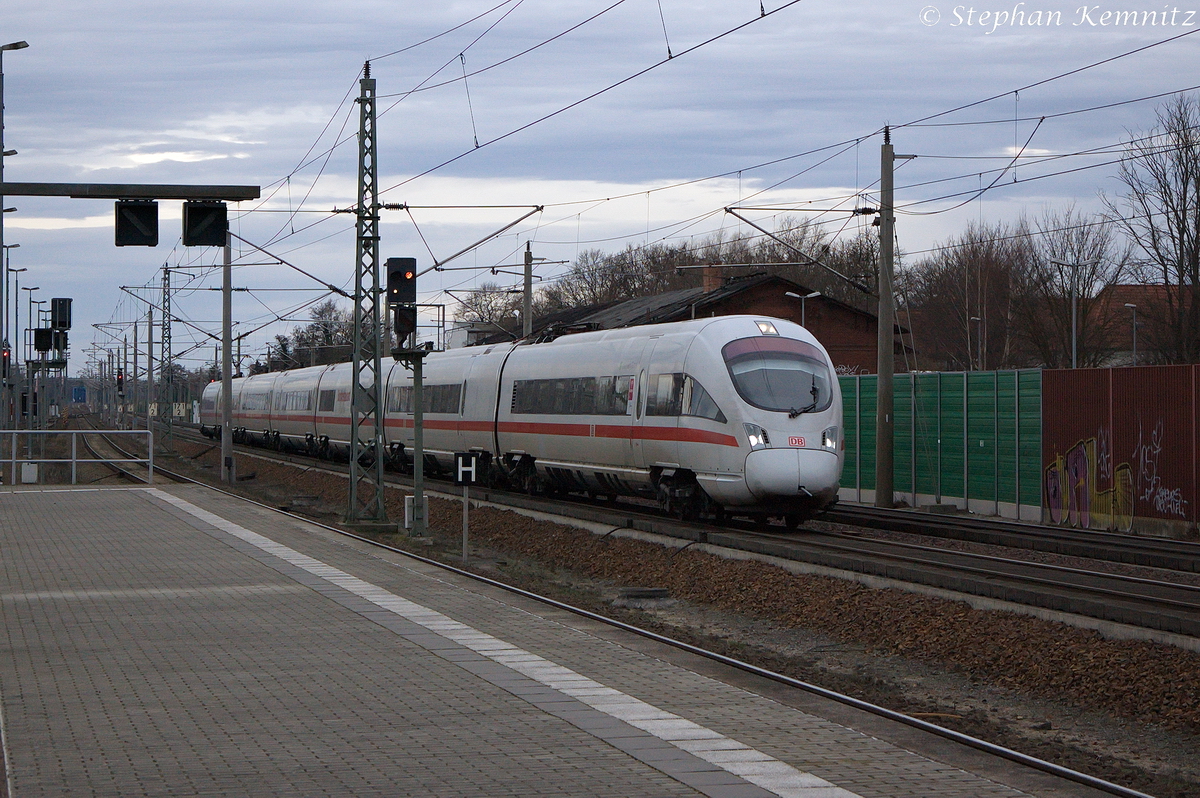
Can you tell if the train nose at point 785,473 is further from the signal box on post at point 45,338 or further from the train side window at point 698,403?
the signal box on post at point 45,338

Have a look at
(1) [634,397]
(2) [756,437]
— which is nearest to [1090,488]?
(2) [756,437]

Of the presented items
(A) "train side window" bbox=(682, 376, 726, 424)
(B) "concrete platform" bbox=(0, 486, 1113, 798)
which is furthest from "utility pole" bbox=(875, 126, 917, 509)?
(B) "concrete platform" bbox=(0, 486, 1113, 798)

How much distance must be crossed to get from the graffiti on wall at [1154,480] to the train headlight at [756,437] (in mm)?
7710

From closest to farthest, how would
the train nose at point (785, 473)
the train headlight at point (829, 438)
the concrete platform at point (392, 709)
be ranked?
1. the concrete platform at point (392, 709)
2. the train nose at point (785, 473)
3. the train headlight at point (829, 438)

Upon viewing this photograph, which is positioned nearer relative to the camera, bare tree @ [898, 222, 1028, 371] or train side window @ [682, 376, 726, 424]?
train side window @ [682, 376, 726, 424]

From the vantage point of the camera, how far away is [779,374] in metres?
20.1

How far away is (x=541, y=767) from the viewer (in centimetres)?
747

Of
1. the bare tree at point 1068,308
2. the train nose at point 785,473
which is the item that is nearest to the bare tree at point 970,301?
the bare tree at point 1068,308

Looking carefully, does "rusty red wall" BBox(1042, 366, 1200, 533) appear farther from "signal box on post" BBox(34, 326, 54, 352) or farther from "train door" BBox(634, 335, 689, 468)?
"signal box on post" BBox(34, 326, 54, 352)

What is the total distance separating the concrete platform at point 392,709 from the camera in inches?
285

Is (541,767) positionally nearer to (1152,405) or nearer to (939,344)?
(1152,405)

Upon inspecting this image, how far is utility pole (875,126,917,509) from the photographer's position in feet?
91.2

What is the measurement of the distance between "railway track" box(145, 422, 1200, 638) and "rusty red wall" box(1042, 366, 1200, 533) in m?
1.24

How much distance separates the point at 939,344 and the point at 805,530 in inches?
2062
